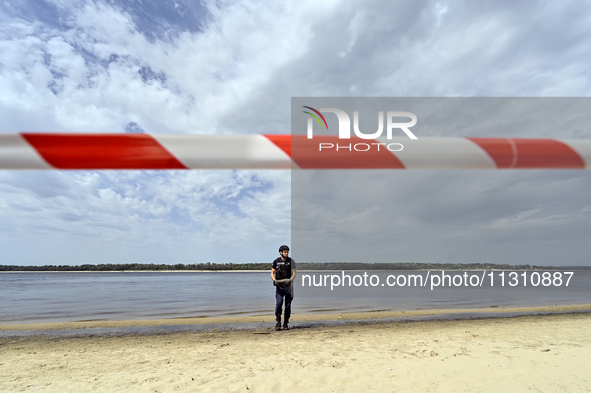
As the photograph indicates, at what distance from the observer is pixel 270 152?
3.81ft

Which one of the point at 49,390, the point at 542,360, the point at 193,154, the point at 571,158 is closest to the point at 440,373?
the point at 542,360

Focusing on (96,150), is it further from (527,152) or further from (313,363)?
(313,363)

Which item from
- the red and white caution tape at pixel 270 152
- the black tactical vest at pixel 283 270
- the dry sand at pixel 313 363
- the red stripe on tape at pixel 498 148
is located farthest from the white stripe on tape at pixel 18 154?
the black tactical vest at pixel 283 270

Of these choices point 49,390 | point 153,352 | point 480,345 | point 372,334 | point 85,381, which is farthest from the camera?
point 372,334

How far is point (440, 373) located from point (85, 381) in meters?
3.93

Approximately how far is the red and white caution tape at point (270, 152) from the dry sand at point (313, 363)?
9.09 feet

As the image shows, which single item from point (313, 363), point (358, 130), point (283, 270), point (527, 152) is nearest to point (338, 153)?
point (358, 130)

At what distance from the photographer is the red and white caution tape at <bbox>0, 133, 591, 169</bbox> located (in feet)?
3.60

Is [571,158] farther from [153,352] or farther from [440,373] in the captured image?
[153,352]

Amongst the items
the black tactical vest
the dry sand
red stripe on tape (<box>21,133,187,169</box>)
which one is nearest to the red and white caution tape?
red stripe on tape (<box>21,133,187,169</box>)

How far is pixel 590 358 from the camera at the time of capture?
4.01 meters

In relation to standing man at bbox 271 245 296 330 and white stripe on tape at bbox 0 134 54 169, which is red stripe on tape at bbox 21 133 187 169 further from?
standing man at bbox 271 245 296 330

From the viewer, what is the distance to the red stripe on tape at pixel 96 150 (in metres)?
1.08

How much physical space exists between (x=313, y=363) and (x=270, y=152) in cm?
389
